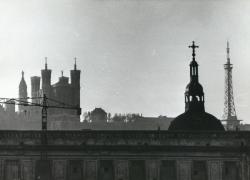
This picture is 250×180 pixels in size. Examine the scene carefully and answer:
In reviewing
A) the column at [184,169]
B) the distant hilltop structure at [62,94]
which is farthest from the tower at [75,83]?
the column at [184,169]

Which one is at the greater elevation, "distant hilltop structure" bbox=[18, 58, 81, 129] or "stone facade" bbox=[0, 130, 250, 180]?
"distant hilltop structure" bbox=[18, 58, 81, 129]

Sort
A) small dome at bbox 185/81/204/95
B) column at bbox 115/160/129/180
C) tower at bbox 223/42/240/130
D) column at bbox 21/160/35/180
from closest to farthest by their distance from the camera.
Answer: column at bbox 21/160/35/180, column at bbox 115/160/129/180, small dome at bbox 185/81/204/95, tower at bbox 223/42/240/130

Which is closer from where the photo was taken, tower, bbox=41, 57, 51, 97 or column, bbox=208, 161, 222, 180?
column, bbox=208, 161, 222, 180

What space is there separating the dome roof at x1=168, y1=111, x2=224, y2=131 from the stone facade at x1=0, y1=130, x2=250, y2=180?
6360 millimetres

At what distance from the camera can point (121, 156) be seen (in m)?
36.9

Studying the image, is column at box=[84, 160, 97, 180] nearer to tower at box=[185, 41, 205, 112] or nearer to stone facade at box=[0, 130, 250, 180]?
stone facade at box=[0, 130, 250, 180]

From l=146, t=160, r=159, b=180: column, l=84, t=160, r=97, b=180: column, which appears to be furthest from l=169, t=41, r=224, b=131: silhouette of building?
l=84, t=160, r=97, b=180: column

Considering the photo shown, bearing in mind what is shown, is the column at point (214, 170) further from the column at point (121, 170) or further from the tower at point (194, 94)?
the tower at point (194, 94)

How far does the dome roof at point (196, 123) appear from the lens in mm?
43750

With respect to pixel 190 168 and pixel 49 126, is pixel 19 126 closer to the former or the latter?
pixel 49 126

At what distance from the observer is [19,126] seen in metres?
108

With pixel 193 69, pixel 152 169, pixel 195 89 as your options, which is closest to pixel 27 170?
pixel 152 169

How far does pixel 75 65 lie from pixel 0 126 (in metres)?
21.9

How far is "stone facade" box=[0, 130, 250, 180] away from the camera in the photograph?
120ft
